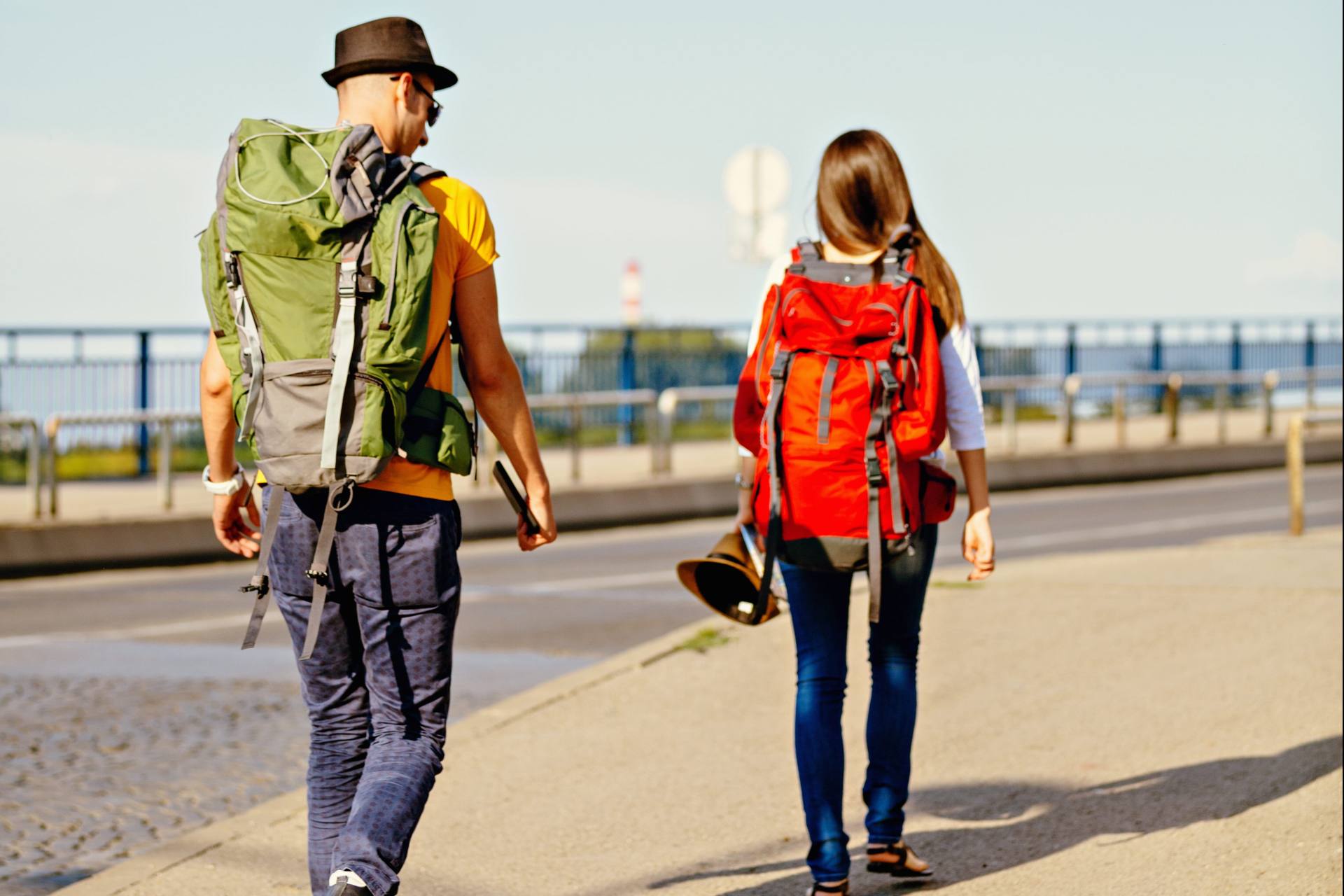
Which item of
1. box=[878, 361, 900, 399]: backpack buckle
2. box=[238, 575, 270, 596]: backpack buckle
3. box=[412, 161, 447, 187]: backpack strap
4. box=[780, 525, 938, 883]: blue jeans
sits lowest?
box=[780, 525, 938, 883]: blue jeans

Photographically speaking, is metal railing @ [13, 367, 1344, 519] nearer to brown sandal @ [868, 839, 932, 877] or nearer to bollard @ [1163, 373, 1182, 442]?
bollard @ [1163, 373, 1182, 442]

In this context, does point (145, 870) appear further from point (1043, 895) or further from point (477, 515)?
point (477, 515)

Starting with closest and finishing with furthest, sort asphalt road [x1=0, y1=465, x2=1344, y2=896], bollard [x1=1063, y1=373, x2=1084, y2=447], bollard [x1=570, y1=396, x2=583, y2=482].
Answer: asphalt road [x1=0, y1=465, x2=1344, y2=896], bollard [x1=570, y1=396, x2=583, y2=482], bollard [x1=1063, y1=373, x2=1084, y2=447]

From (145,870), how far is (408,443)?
1899 mm

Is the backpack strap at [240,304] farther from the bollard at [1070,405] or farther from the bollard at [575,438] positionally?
the bollard at [1070,405]

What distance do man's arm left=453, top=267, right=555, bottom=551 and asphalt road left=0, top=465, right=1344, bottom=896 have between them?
Answer: 2.13 metres

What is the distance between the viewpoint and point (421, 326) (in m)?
3.38

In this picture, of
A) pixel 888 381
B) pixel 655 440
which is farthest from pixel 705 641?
pixel 655 440

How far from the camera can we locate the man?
3.44 meters

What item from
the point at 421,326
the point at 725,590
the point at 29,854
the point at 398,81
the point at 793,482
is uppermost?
the point at 398,81

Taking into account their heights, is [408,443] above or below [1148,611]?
above

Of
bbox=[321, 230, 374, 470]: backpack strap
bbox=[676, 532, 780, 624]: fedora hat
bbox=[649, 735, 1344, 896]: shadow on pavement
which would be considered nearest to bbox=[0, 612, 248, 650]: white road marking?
bbox=[649, 735, 1344, 896]: shadow on pavement

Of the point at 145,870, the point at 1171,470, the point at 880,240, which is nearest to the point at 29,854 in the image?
the point at 145,870

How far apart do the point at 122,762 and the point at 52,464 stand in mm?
7911
